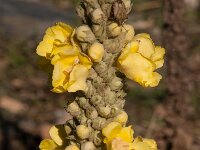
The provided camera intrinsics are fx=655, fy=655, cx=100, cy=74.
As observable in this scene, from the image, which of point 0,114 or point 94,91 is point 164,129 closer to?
point 94,91

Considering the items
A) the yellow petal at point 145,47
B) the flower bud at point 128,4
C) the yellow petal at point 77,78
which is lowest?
the yellow petal at point 77,78

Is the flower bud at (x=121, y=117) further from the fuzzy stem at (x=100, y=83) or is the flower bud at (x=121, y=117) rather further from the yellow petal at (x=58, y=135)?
the yellow petal at (x=58, y=135)

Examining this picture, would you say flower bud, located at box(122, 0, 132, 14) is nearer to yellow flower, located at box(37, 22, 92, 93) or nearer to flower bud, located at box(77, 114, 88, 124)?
yellow flower, located at box(37, 22, 92, 93)

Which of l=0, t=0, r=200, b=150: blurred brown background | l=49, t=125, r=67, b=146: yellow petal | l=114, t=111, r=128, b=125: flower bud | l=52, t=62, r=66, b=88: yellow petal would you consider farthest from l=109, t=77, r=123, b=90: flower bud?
l=0, t=0, r=200, b=150: blurred brown background

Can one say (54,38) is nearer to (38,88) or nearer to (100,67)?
(100,67)

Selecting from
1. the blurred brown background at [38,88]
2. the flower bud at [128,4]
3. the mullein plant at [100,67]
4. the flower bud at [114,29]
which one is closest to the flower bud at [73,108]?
the mullein plant at [100,67]

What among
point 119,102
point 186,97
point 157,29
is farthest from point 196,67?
point 119,102
